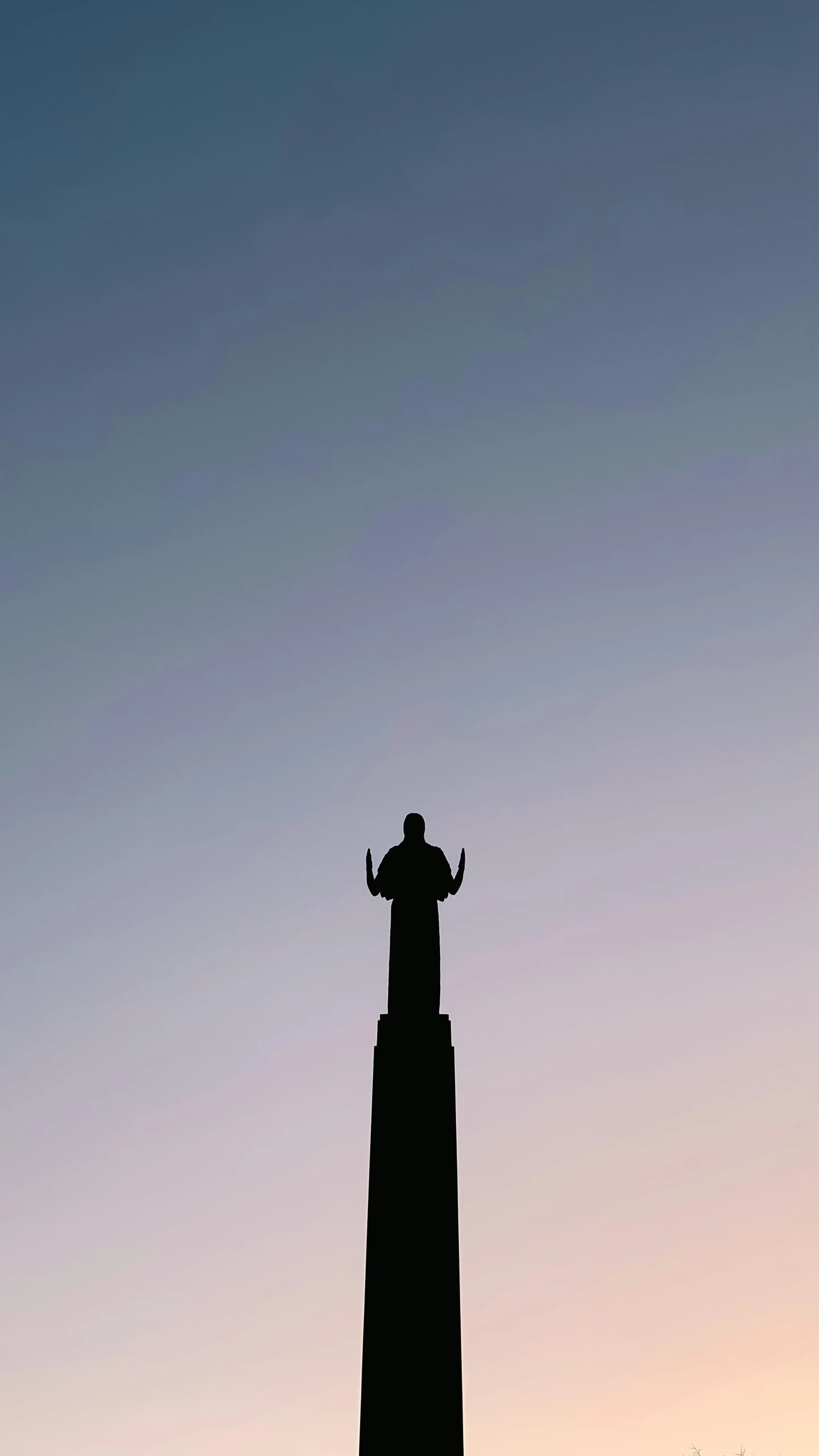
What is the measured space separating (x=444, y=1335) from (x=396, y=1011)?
13.4 feet

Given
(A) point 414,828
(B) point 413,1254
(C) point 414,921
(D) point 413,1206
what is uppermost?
(A) point 414,828

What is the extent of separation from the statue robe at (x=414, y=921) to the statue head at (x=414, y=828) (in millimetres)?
72

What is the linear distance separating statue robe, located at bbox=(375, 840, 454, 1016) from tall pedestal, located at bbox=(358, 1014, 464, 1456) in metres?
0.32

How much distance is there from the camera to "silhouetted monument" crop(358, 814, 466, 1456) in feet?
54.7

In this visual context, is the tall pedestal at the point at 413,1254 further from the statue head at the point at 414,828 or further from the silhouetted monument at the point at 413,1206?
the statue head at the point at 414,828

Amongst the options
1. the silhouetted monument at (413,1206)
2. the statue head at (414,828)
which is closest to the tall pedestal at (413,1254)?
the silhouetted monument at (413,1206)

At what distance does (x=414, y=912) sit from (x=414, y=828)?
131 centimetres

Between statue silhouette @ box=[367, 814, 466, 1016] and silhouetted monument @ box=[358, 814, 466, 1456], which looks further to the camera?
statue silhouette @ box=[367, 814, 466, 1016]

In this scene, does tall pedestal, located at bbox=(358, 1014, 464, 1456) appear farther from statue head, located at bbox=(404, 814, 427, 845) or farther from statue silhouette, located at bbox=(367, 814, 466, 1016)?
statue head, located at bbox=(404, 814, 427, 845)

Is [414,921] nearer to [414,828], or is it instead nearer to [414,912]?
[414,912]

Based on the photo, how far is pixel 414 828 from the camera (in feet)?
67.0

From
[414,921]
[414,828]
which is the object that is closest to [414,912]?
[414,921]

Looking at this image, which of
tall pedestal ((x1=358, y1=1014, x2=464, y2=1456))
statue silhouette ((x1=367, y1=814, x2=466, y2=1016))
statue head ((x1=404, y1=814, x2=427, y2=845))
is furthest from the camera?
statue head ((x1=404, y1=814, x2=427, y2=845))

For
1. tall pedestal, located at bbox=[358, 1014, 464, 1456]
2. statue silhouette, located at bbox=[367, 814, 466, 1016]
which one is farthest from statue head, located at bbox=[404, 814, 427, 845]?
tall pedestal, located at bbox=[358, 1014, 464, 1456]
